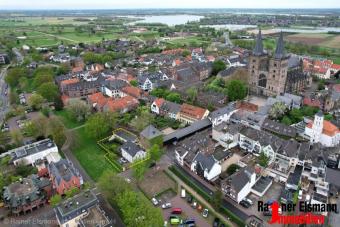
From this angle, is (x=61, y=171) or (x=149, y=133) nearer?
(x=61, y=171)

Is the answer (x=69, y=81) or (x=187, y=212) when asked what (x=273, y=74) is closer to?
(x=187, y=212)

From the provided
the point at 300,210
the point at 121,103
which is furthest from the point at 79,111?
the point at 300,210

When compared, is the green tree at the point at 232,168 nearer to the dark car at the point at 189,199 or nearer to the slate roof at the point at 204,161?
the slate roof at the point at 204,161

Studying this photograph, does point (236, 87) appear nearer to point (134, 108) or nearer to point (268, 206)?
point (134, 108)

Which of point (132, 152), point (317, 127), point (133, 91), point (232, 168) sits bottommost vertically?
point (232, 168)

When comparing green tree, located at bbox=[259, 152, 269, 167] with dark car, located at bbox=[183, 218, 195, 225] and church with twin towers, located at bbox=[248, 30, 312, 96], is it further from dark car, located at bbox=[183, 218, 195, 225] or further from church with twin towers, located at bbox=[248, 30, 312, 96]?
church with twin towers, located at bbox=[248, 30, 312, 96]

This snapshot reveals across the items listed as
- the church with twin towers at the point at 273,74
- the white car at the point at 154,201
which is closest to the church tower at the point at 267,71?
the church with twin towers at the point at 273,74
